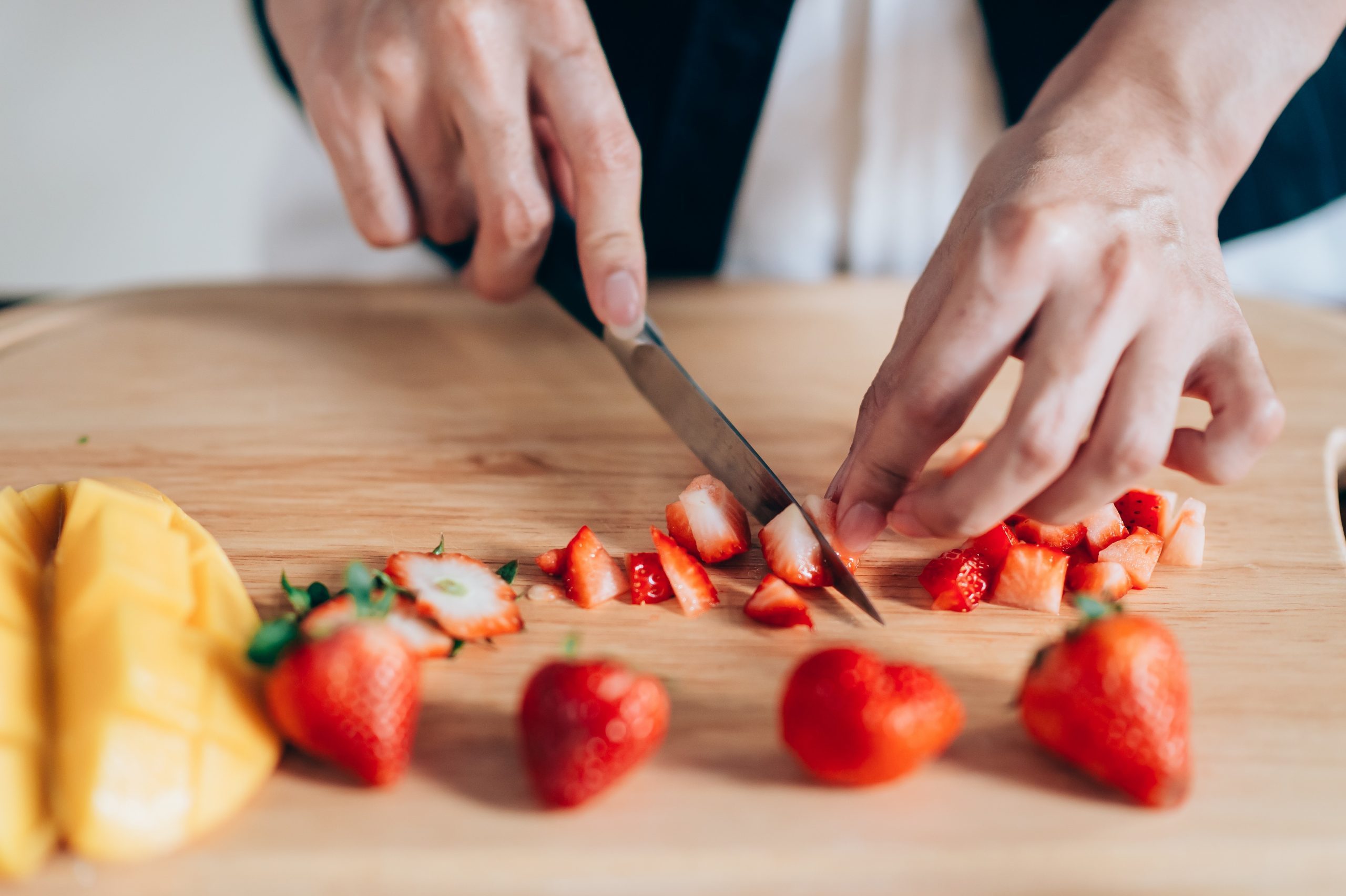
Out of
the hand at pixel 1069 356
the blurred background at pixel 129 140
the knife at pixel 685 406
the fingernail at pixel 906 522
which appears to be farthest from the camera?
the blurred background at pixel 129 140

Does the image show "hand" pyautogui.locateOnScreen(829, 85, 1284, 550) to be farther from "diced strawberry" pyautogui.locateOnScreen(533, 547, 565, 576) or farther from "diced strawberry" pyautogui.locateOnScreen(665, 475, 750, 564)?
"diced strawberry" pyautogui.locateOnScreen(533, 547, 565, 576)

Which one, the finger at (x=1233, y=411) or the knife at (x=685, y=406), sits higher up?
the finger at (x=1233, y=411)

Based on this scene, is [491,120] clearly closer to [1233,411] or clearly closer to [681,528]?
[681,528]

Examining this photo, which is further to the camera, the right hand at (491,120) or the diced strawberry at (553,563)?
the right hand at (491,120)

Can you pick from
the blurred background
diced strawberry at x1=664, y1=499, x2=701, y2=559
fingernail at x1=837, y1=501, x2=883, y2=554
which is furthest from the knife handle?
the blurred background

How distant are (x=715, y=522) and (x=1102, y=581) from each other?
0.42 meters

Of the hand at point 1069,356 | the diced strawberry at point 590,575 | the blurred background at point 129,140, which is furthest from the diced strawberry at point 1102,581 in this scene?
the blurred background at point 129,140

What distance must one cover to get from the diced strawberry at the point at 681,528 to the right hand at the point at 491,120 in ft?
0.87

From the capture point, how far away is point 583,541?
3.34 ft

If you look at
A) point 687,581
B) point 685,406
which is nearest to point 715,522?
point 687,581

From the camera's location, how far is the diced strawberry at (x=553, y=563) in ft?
3.40

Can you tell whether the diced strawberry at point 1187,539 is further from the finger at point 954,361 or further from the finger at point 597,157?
the finger at point 597,157

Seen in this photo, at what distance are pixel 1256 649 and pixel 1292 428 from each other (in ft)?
1.82

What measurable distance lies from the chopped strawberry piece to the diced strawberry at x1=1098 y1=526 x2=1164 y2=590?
0.11ft
